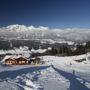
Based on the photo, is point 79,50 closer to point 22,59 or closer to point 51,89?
point 22,59

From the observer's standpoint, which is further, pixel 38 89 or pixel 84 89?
pixel 84 89

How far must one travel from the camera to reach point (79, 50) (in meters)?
112

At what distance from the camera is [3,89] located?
37.9 feet

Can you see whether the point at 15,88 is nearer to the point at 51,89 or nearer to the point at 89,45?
the point at 51,89

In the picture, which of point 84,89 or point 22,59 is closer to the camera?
point 84,89

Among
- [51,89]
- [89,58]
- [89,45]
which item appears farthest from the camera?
[89,45]

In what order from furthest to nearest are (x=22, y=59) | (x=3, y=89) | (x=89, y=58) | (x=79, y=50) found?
1. (x=79, y=50)
2. (x=22, y=59)
3. (x=89, y=58)
4. (x=3, y=89)

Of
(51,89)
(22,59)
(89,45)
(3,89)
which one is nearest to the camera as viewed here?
(3,89)

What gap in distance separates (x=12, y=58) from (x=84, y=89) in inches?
2898

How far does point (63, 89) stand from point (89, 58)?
221 ft

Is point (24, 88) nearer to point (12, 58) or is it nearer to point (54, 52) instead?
point (12, 58)

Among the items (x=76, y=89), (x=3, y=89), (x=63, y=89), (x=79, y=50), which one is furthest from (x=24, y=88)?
(x=79, y=50)

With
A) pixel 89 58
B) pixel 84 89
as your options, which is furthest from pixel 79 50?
pixel 84 89

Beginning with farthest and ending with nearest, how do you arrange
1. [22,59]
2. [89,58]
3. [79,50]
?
1. [79,50]
2. [22,59]
3. [89,58]
